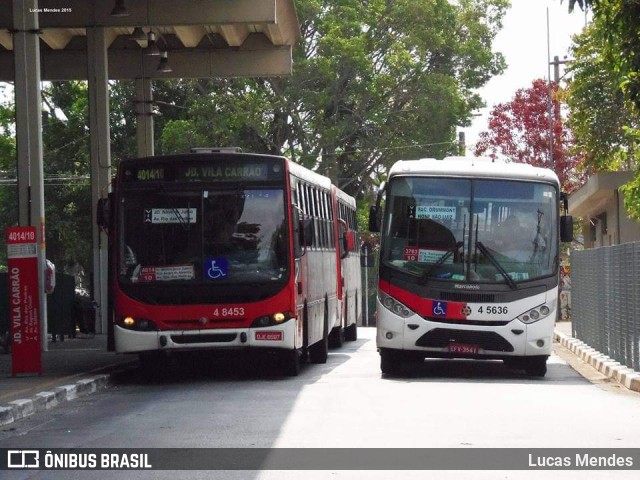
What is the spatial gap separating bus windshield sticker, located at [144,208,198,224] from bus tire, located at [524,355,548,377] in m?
5.06

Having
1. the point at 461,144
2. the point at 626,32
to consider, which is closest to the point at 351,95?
the point at 461,144

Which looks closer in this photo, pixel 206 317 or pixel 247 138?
pixel 206 317

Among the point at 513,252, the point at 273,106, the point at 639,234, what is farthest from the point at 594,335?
the point at 273,106

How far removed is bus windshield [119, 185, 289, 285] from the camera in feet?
59.1

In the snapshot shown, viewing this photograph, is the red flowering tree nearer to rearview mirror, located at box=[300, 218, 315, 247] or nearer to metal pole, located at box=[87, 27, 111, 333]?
metal pole, located at box=[87, 27, 111, 333]

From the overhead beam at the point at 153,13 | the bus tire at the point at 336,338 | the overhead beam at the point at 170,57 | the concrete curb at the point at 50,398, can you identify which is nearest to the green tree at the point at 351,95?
the overhead beam at the point at 170,57

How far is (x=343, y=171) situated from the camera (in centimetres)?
5069

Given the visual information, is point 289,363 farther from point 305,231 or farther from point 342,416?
point 342,416

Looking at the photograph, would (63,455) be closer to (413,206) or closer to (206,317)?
(206,317)

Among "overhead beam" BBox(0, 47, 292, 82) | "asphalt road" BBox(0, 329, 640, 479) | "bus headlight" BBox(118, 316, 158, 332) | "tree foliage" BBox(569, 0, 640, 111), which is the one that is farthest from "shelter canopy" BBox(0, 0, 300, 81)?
"tree foliage" BBox(569, 0, 640, 111)

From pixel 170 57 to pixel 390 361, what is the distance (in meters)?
17.7

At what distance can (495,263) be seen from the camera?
18.6m

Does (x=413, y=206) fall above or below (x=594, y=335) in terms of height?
above

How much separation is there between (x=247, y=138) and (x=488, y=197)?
30574 mm
